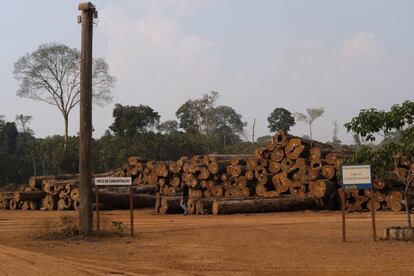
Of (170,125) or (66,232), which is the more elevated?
(170,125)

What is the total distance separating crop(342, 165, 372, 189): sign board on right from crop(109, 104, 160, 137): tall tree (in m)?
45.4

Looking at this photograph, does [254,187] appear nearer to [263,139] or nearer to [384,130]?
[384,130]

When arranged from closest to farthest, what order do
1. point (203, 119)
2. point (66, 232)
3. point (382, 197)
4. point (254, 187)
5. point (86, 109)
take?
point (66, 232), point (86, 109), point (382, 197), point (254, 187), point (203, 119)

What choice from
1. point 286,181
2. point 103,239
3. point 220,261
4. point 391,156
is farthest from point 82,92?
point 286,181

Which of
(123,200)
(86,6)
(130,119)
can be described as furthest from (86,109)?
(130,119)

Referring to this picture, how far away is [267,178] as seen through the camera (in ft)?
83.1

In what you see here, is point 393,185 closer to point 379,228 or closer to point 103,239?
point 379,228

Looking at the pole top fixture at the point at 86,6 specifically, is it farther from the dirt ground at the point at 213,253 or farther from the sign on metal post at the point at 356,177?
the sign on metal post at the point at 356,177

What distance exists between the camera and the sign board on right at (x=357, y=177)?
12.7 metres

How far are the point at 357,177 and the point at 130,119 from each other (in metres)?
46.3

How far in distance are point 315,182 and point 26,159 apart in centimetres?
4200

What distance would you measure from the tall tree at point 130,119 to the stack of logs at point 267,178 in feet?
97.6

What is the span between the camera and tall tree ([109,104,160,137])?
57.3 meters

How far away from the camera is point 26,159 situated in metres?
59.0
